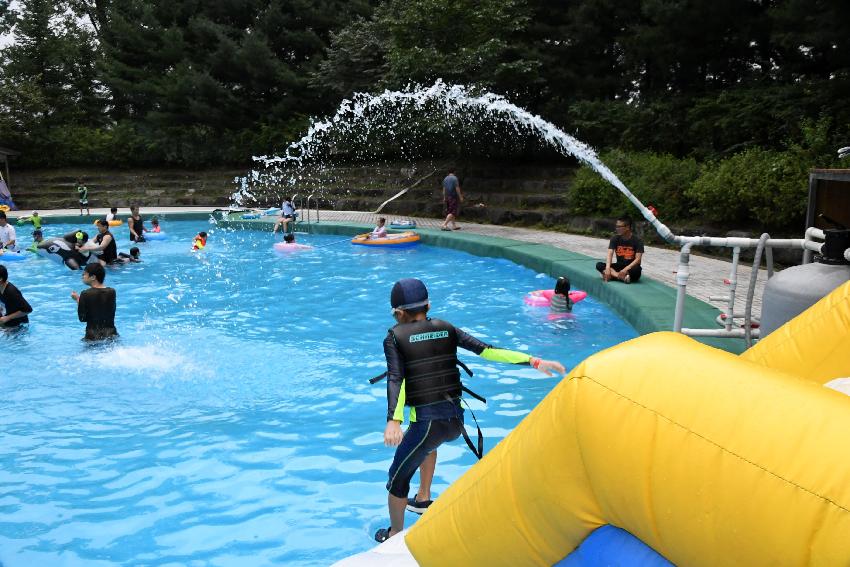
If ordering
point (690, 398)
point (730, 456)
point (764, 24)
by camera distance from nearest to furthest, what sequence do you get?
point (730, 456) → point (690, 398) → point (764, 24)

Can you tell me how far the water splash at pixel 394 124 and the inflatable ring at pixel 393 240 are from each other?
13.6 feet

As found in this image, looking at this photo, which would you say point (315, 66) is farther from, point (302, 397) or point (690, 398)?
point (690, 398)

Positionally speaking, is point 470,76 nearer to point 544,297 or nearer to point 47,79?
point 544,297

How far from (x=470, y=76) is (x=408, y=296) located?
691 inches

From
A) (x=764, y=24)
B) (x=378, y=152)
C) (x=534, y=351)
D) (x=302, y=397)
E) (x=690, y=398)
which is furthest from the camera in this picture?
(x=378, y=152)

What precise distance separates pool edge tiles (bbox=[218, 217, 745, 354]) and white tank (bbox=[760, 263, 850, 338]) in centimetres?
162

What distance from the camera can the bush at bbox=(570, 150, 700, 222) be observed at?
15.7 metres

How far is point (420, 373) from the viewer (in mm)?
4160

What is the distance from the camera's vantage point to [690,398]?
1.62m

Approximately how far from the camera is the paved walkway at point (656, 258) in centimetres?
1008

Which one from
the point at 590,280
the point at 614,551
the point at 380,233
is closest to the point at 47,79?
the point at 380,233

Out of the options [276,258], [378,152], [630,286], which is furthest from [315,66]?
[630,286]

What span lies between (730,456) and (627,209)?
52.4 feet

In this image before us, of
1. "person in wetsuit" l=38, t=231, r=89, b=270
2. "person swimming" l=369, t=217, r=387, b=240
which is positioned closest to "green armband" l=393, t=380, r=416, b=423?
"person in wetsuit" l=38, t=231, r=89, b=270
